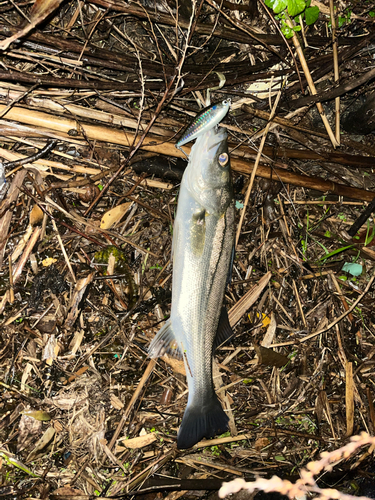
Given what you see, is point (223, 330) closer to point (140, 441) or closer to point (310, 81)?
point (140, 441)

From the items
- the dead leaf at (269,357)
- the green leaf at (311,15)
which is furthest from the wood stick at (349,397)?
the green leaf at (311,15)

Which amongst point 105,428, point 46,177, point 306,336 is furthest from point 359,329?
point 46,177

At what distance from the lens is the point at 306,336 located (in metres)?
4.02

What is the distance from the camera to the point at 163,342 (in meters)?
3.42

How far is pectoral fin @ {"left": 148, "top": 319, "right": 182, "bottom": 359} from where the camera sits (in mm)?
3406

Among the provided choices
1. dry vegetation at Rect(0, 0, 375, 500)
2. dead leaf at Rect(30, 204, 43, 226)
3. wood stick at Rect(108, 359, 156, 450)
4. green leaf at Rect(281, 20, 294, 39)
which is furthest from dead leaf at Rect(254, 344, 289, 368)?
green leaf at Rect(281, 20, 294, 39)

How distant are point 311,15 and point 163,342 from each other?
361 cm

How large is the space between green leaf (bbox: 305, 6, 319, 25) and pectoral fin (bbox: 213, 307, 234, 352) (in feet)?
10.1

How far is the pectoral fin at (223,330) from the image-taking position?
3549 millimetres

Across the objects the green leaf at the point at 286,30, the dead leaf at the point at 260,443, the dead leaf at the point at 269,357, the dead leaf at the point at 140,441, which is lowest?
the dead leaf at the point at 260,443

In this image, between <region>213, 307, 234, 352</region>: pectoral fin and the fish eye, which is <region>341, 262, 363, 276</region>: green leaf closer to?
<region>213, 307, 234, 352</region>: pectoral fin

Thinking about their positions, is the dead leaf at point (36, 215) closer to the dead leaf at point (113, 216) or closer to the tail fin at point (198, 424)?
the dead leaf at point (113, 216)

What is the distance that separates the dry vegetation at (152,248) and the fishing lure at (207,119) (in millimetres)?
499

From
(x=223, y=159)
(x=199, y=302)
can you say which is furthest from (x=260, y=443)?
(x=223, y=159)
